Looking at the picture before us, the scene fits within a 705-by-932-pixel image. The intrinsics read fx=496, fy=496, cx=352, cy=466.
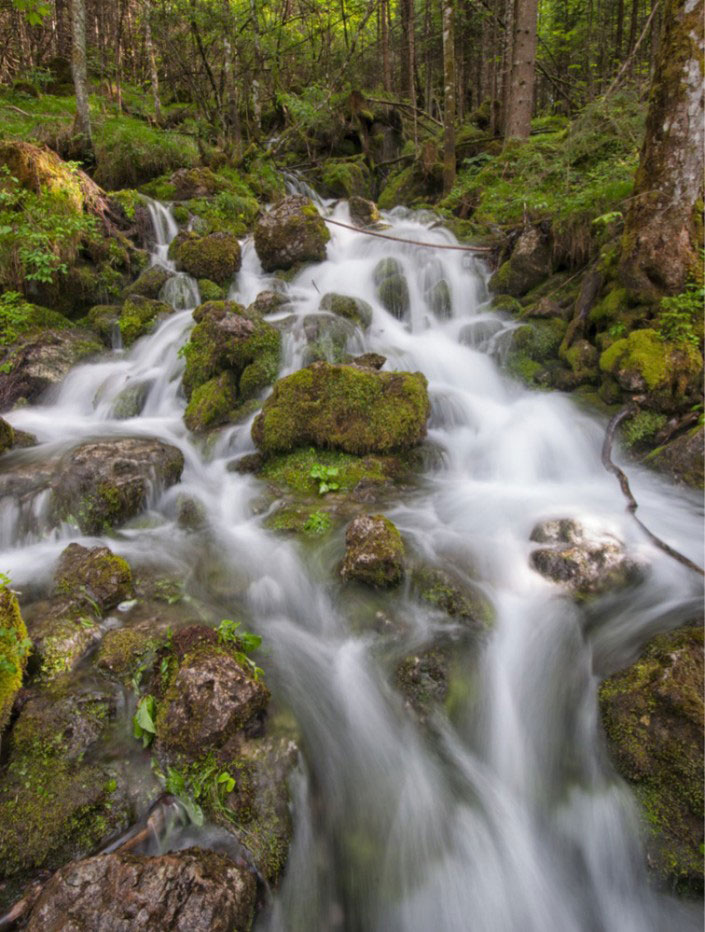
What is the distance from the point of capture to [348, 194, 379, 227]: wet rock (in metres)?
13.1

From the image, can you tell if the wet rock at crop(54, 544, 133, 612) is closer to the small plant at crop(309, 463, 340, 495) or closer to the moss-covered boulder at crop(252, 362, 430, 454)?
the small plant at crop(309, 463, 340, 495)

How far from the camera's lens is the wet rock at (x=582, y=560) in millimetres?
3934

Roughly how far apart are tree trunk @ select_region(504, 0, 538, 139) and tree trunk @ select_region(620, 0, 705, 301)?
642cm

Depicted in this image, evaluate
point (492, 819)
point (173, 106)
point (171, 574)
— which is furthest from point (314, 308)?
point (173, 106)

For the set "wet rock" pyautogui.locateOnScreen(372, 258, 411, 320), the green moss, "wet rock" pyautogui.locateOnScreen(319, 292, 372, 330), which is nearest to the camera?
the green moss

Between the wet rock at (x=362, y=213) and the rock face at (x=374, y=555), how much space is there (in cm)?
1099

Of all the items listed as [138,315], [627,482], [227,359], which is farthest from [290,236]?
[627,482]

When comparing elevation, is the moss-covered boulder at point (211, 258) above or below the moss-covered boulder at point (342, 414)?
above

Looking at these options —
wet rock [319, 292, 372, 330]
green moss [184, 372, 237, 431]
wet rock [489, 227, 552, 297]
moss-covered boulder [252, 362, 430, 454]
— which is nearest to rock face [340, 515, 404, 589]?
moss-covered boulder [252, 362, 430, 454]

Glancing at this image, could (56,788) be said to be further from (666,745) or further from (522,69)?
(522,69)

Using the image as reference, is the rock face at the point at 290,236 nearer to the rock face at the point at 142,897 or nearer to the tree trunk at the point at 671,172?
the tree trunk at the point at 671,172

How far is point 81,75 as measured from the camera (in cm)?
1060

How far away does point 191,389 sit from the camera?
737 centimetres

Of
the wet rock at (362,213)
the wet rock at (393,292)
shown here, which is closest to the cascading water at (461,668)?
the wet rock at (393,292)
